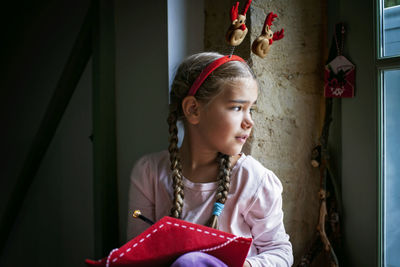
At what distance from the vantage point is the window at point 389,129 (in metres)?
1.08

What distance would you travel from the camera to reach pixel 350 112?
3.94ft

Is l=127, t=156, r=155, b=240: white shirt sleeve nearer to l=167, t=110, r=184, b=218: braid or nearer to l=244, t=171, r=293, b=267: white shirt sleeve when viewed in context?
l=167, t=110, r=184, b=218: braid

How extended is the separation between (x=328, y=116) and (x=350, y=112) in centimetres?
8

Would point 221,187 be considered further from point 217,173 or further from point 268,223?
point 268,223

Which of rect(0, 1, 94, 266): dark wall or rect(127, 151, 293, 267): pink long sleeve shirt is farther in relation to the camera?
rect(0, 1, 94, 266): dark wall

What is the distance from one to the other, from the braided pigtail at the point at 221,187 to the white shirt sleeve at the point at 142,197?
0.72 ft

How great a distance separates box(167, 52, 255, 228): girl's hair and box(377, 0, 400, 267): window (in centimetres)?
49

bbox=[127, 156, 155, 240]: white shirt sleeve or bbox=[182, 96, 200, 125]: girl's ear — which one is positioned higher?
bbox=[182, 96, 200, 125]: girl's ear

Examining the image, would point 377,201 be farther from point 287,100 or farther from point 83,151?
point 83,151

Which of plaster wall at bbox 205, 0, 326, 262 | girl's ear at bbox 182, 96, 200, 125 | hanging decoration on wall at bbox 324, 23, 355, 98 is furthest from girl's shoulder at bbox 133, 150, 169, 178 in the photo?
hanging decoration on wall at bbox 324, 23, 355, 98

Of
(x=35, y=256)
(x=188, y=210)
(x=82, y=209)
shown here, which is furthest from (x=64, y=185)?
(x=188, y=210)

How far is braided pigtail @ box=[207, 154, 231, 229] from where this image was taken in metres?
0.91

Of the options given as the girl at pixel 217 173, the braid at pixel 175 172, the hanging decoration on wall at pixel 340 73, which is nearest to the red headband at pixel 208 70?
the girl at pixel 217 173

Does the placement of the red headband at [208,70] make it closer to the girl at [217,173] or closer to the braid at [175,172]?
the girl at [217,173]
